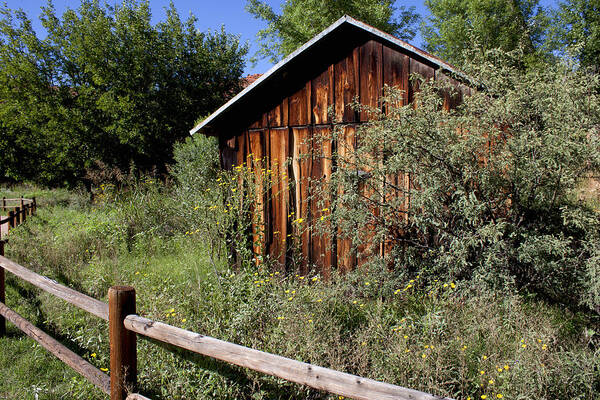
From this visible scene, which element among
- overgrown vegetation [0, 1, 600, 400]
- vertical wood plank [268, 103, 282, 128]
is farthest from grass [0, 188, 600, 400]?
vertical wood plank [268, 103, 282, 128]

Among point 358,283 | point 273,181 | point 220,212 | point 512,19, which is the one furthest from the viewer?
point 512,19

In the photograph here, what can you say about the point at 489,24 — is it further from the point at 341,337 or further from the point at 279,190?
the point at 341,337

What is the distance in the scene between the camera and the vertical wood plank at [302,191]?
6781mm

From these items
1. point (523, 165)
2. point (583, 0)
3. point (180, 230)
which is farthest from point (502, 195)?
point (583, 0)

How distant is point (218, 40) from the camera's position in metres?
21.0

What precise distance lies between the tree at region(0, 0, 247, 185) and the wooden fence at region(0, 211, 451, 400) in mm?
15360

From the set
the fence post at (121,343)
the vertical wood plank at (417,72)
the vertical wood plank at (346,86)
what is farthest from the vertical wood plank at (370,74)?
the fence post at (121,343)

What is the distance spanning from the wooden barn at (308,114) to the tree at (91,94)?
12338 mm

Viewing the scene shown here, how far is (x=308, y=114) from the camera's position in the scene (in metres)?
6.77

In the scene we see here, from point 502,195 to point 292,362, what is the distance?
10.7 ft

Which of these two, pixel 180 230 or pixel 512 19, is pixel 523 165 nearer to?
pixel 180 230

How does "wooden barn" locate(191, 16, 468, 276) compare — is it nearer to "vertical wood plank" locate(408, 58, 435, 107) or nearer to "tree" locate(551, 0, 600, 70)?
"vertical wood plank" locate(408, 58, 435, 107)

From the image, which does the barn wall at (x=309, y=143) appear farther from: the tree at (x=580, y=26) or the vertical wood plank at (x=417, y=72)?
the tree at (x=580, y=26)

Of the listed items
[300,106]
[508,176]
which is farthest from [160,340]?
[300,106]
